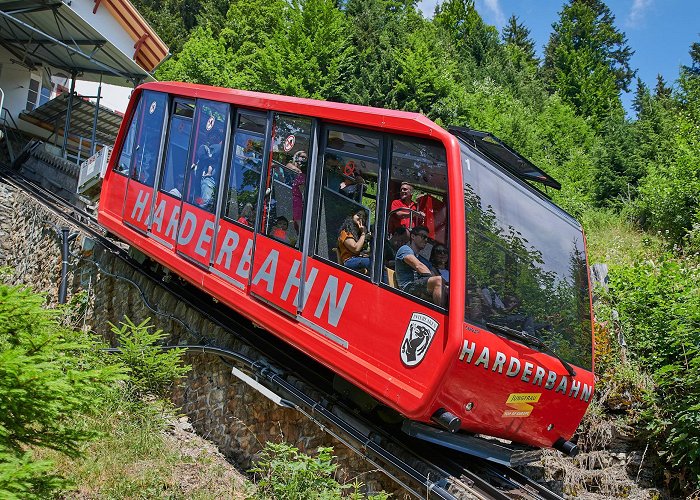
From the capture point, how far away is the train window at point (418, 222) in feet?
17.8

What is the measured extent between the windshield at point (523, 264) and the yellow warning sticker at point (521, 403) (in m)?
0.51

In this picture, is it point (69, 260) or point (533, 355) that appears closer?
point (533, 355)

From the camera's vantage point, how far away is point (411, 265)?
18.3 ft

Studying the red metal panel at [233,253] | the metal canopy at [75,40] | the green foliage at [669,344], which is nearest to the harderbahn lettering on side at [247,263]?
the red metal panel at [233,253]

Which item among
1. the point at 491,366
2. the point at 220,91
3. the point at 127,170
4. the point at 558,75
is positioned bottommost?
the point at 491,366

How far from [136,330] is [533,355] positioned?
15.7 ft

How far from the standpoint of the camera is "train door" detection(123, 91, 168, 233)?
31.9 ft

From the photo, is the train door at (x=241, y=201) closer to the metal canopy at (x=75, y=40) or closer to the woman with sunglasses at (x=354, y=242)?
the woman with sunglasses at (x=354, y=242)

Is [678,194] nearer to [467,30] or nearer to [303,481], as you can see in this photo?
[303,481]

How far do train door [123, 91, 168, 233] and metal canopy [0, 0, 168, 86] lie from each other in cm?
886

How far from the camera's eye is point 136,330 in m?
8.18

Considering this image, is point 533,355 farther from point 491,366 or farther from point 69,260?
point 69,260

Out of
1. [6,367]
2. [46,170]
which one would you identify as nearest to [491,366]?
[6,367]

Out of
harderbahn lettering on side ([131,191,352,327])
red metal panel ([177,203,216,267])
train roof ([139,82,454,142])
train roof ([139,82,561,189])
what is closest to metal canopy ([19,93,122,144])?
harderbahn lettering on side ([131,191,352,327])
